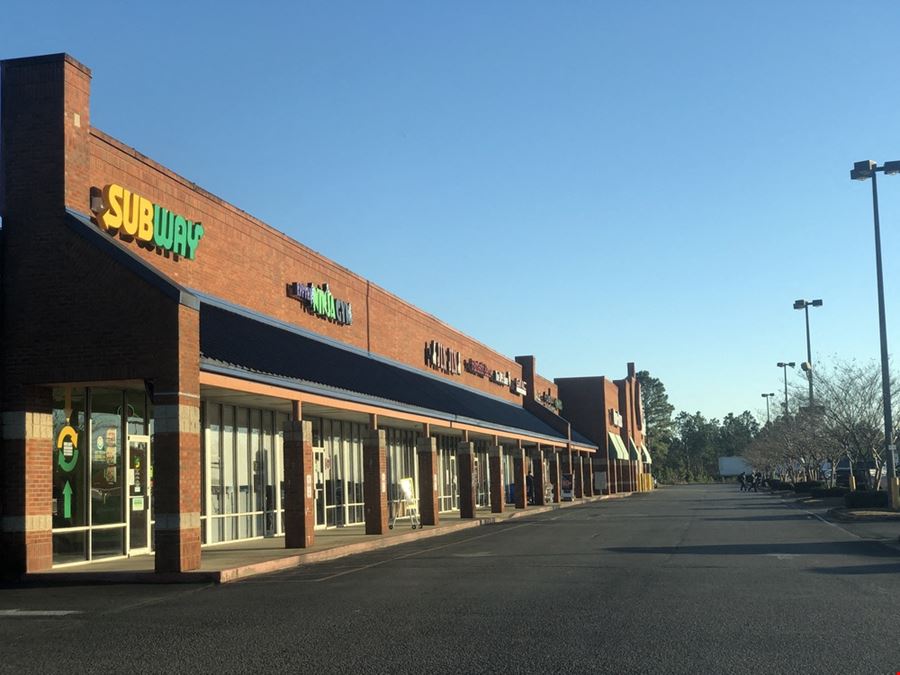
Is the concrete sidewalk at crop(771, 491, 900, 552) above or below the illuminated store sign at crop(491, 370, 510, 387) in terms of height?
below

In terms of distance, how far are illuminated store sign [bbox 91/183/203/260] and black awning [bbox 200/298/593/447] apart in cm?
151

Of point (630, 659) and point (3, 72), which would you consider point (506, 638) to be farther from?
point (3, 72)

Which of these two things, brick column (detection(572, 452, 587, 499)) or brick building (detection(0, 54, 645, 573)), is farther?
brick column (detection(572, 452, 587, 499))

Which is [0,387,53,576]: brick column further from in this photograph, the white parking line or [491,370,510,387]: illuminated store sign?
[491,370,510,387]: illuminated store sign

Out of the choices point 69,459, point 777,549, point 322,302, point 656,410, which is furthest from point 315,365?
point 656,410

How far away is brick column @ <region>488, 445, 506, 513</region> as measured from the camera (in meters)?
38.0

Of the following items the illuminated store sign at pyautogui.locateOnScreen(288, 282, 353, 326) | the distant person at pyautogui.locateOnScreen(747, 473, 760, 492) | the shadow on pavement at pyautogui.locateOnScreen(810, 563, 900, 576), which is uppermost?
the illuminated store sign at pyautogui.locateOnScreen(288, 282, 353, 326)

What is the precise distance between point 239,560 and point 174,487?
2.52 m

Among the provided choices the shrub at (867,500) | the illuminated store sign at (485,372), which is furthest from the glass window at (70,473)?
the illuminated store sign at (485,372)

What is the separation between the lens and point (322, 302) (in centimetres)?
2883

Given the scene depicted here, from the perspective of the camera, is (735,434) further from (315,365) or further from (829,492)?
(315,365)

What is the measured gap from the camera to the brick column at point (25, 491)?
1681 cm

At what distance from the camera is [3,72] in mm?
18000

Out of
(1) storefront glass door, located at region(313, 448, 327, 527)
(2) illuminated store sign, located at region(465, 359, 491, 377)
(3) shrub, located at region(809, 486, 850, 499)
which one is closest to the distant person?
(3) shrub, located at region(809, 486, 850, 499)
